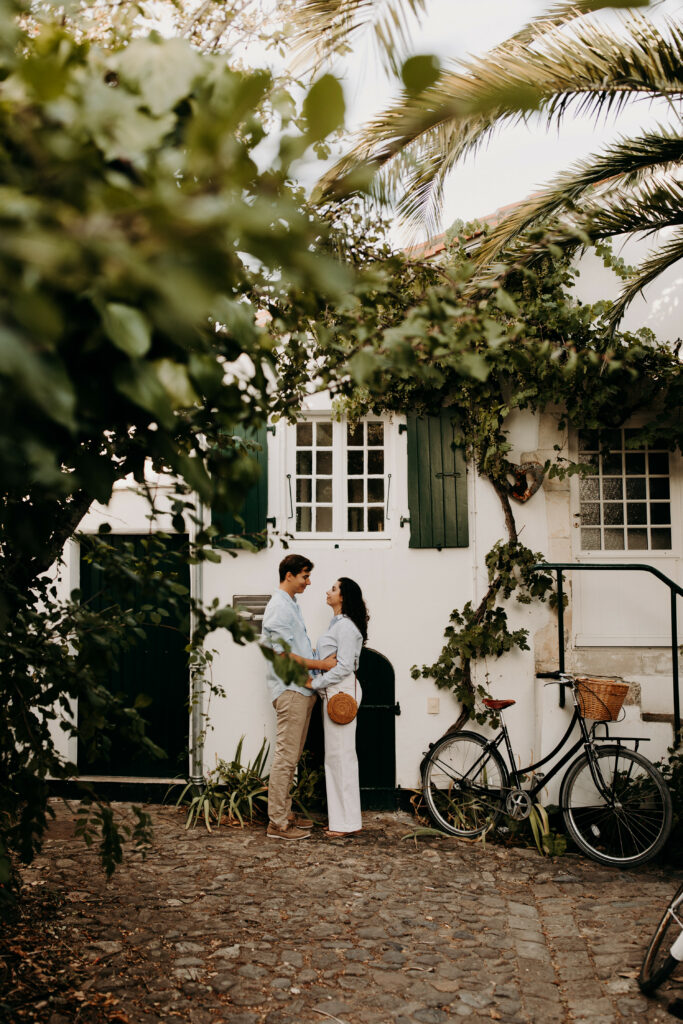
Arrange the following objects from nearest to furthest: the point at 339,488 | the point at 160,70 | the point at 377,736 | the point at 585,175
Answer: the point at 160,70 < the point at 585,175 < the point at 377,736 < the point at 339,488

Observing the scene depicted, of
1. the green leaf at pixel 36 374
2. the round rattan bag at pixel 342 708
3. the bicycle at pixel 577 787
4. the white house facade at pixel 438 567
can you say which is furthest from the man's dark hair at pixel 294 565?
the green leaf at pixel 36 374

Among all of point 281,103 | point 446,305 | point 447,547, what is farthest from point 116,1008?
point 447,547

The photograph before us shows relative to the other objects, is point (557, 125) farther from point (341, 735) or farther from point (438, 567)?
point (341, 735)

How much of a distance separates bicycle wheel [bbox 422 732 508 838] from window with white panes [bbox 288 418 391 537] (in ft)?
5.89

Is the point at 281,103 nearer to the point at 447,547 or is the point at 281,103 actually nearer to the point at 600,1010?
the point at 600,1010

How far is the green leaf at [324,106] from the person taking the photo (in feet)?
3.28

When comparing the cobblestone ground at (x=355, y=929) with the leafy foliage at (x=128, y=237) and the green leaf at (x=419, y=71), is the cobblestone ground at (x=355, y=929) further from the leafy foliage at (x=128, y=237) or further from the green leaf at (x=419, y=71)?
the green leaf at (x=419, y=71)

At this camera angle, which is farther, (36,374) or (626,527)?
(626,527)

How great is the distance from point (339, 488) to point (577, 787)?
2.85 meters

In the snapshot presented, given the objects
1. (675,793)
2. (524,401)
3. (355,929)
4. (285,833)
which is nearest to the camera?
(355,929)

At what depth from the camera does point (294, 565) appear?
20.0ft

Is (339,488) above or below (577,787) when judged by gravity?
above

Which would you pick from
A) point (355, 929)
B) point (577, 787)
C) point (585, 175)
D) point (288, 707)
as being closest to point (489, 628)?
point (577, 787)

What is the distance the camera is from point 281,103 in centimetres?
169
